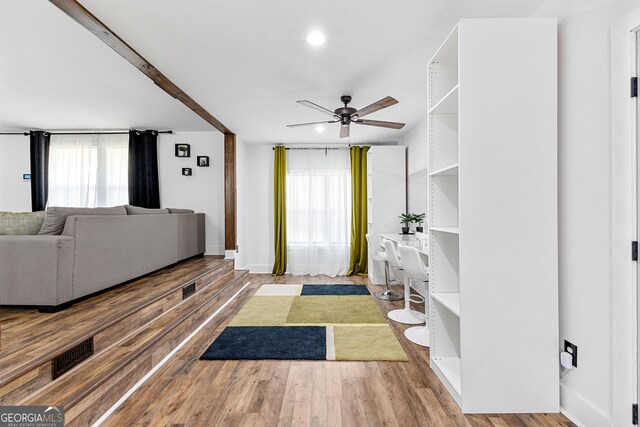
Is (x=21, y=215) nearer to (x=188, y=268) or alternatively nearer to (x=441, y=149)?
(x=188, y=268)

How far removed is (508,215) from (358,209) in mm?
3761

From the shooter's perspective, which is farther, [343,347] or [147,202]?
[147,202]

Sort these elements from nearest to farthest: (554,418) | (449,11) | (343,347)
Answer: (554,418)
(449,11)
(343,347)

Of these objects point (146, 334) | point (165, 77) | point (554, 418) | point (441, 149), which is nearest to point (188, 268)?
point (146, 334)

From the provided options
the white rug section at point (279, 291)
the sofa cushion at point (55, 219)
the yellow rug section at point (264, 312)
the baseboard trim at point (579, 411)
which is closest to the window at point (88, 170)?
the sofa cushion at point (55, 219)

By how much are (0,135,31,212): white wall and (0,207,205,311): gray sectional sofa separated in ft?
11.5

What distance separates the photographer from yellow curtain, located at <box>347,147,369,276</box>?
546cm

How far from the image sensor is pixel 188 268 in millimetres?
4223

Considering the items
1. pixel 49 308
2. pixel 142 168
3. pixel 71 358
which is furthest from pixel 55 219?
pixel 142 168

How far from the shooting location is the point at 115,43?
2.27m

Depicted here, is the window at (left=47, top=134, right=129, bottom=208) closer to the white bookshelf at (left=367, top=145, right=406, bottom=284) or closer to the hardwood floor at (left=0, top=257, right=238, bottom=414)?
the hardwood floor at (left=0, top=257, right=238, bottom=414)

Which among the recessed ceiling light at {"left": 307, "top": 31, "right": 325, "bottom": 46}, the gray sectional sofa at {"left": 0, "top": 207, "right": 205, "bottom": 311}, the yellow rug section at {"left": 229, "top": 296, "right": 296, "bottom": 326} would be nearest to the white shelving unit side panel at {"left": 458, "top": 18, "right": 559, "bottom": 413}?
the recessed ceiling light at {"left": 307, "top": 31, "right": 325, "bottom": 46}

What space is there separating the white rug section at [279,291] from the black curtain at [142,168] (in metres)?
2.64

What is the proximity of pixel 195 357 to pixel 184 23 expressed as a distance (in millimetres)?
2487
